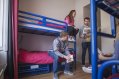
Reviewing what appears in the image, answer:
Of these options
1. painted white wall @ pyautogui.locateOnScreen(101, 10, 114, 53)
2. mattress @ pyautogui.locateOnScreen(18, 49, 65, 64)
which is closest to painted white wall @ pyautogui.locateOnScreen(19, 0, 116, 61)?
painted white wall @ pyautogui.locateOnScreen(101, 10, 114, 53)

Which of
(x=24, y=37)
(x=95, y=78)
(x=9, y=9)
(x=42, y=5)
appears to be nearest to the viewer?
(x=95, y=78)

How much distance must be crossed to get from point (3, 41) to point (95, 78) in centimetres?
169

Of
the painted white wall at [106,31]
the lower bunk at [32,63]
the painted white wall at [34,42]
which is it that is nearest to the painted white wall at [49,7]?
the painted white wall at [34,42]

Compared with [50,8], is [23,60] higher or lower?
lower

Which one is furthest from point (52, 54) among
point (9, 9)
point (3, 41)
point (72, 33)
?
point (9, 9)

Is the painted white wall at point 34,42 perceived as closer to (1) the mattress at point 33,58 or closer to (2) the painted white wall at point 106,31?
(1) the mattress at point 33,58

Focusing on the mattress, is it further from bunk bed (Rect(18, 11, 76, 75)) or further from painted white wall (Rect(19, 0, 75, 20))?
painted white wall (Rect(19, 0, 75, 20))

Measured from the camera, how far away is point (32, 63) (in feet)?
7.55

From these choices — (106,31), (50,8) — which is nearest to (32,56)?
→ (106,31)

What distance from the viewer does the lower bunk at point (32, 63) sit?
222cm

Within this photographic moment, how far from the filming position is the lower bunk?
7.29 feet

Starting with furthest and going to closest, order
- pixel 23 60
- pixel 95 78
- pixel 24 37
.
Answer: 1. pixel 24 37
2. pixel 23 60
3. pixel 95 78

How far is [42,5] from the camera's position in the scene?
3584 millimetres

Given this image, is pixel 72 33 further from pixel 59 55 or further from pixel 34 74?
pixel 34 74
